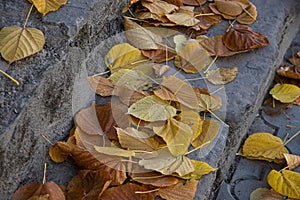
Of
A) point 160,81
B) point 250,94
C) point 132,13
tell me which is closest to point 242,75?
point 250,94

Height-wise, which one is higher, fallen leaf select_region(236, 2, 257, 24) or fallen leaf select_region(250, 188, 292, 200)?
fallen leaf select_region(236, 2, 257, 24)

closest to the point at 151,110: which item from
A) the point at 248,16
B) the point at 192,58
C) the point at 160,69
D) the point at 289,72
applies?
the point at 160,69

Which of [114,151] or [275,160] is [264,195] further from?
[114,151]

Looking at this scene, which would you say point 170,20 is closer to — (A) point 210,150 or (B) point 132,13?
(B) point 132,13

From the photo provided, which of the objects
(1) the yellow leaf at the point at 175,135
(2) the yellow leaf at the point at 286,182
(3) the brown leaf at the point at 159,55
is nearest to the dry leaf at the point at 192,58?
(3) the brown leaf at the point at 159,55

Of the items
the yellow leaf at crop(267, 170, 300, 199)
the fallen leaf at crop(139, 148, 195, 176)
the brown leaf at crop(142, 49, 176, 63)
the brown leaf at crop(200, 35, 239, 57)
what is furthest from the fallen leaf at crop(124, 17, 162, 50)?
the yellow leaf at crop(267, 170, 300, 199)

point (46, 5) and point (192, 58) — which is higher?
point (46, 5)

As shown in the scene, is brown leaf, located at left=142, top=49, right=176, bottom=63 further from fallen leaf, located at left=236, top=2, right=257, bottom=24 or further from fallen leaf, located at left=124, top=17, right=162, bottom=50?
fallen leaf, located at left=236, top=2, right=257, bottom=24
